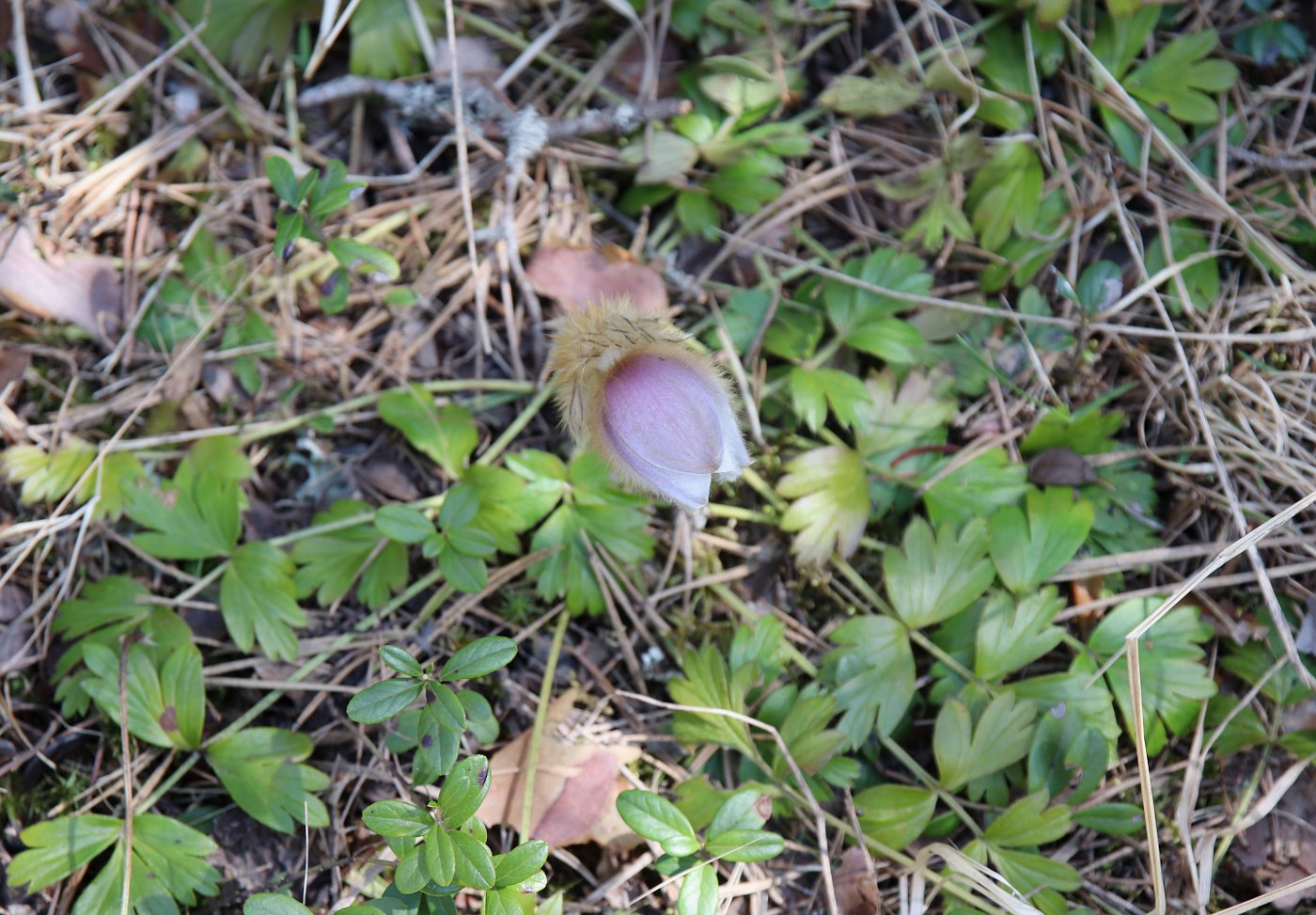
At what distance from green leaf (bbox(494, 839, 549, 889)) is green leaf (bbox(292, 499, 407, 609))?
704 mm

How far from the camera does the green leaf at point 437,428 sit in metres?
2.08

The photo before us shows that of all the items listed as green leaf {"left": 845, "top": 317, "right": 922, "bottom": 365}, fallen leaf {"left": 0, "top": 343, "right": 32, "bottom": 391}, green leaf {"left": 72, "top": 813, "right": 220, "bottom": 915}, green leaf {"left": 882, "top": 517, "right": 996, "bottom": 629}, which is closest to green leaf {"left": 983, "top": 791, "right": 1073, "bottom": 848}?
green leaf {"left": 882, "top": 517, "right": 996, "bottom": 629}

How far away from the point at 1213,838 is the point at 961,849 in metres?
0.54

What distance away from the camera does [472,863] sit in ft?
4.72

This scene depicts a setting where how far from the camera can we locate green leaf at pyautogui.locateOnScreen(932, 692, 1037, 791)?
184cm

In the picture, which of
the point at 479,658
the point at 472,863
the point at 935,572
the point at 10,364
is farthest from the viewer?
the point at 10,364

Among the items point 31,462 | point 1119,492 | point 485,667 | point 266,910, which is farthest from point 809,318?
point 31,462

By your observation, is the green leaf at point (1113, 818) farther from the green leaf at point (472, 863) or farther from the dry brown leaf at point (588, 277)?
the dry brown leaf at point (588, 277)

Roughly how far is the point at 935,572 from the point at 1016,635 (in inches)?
8.3

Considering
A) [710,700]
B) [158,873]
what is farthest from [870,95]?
[158,873]

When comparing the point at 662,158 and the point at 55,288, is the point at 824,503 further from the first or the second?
the point at 55,288

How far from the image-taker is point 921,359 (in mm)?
2188

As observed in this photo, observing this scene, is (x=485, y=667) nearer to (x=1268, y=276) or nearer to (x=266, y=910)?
(x=266, y=910)

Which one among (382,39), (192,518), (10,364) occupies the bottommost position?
(192,518)
